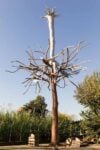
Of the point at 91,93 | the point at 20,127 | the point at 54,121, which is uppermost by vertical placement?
the point at 91,93

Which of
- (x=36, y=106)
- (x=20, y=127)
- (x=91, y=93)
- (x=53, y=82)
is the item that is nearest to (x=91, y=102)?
(x=91, y=93)

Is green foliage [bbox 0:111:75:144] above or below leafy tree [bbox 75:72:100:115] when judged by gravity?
below

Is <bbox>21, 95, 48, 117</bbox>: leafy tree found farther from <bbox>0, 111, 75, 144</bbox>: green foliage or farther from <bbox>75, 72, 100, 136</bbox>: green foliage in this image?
<bbox>0, 111, 75, 144</bbox>: green foliage

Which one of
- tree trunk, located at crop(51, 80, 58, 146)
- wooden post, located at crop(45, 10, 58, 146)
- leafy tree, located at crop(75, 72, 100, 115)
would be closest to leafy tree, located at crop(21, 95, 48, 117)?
leafy tree, located at crop(75, 72, 100, 115)

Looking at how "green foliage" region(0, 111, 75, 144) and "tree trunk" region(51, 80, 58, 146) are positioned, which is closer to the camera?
"tree trunk" region(51, 80, 58, 146)

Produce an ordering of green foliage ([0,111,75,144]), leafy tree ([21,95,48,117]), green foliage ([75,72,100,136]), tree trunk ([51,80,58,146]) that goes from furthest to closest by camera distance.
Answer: leafy tree ([21,95,48,117]) → green foliage ([75,72,100,136]) → green foliage ([0,111,75,144]) → tree trunk ([51,80,58,146])

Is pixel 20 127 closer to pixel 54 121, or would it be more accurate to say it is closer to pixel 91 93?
pixel 91 93

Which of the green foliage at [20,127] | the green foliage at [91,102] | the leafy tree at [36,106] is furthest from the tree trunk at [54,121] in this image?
the leafy tree at [36,106]

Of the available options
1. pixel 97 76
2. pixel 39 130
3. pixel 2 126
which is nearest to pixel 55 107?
pixel 2 126

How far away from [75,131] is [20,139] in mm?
8434

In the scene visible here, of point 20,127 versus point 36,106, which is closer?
point 20,127

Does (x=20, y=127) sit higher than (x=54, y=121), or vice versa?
(x=20, y=127)

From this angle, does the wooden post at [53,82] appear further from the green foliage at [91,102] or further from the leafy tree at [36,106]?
the leafy tree at [36,106]

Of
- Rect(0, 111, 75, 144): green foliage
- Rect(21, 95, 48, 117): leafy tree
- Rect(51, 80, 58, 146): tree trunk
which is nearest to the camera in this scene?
Rect(51, 80, 58, 146): tree trunk
